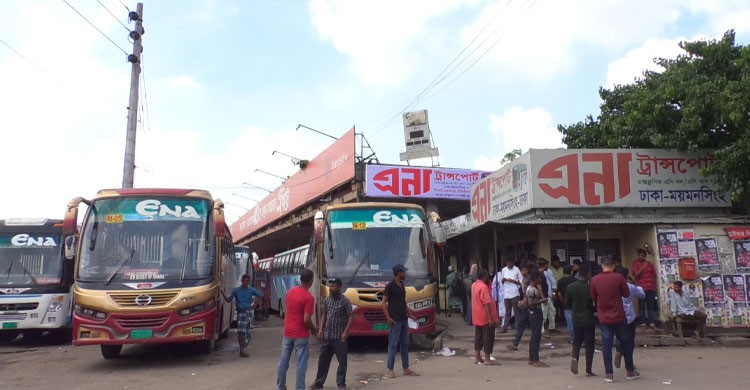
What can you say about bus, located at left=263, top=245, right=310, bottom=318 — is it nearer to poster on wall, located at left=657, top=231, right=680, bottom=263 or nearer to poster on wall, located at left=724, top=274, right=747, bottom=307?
poster on wall, located at left=657, top=231, right=680, bottom=263

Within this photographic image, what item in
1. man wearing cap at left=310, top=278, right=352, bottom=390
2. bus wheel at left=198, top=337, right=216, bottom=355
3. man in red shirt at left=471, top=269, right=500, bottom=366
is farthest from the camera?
bus wheel at left=198, top=337, right=216, bottom=355

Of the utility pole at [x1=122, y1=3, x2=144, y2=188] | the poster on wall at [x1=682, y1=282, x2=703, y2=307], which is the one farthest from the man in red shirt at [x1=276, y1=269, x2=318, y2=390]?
the utility pole at [x1=122, y1=3, x2=144, y2=188]

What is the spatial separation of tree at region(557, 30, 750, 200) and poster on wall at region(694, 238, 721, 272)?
1.28m

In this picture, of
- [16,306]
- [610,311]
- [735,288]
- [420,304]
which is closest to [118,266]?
[16,306]

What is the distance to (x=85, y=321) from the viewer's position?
9.66 m

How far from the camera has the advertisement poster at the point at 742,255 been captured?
44.0ft

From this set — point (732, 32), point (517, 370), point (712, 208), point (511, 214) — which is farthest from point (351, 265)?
point (732, 32)

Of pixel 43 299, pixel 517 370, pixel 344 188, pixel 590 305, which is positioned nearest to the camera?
pixel 590 305

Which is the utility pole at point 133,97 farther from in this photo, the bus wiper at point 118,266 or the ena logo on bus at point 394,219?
the ena logo on bus at point 394,219

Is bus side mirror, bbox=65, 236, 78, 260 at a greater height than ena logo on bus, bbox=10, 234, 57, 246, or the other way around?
ena logo on bus, bbox=10, 234, 57, 246

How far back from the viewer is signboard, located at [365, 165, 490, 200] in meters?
23.9

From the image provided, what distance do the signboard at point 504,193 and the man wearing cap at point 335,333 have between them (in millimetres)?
8439

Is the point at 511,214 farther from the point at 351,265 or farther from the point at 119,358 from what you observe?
the point at 119,358

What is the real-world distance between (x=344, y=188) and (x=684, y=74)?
14.5 metres
